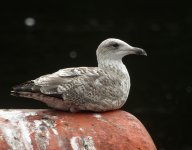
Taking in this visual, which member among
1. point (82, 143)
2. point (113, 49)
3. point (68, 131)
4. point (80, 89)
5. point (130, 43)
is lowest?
point (130, 43)

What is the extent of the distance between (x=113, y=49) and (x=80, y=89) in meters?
0.76

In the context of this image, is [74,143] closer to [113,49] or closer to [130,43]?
[113,49]

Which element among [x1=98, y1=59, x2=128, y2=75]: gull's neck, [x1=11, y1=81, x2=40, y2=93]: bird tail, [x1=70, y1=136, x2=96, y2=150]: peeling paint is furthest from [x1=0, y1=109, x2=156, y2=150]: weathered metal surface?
[x1=98, y1=59, x2=128, y2=75]: gull's neck

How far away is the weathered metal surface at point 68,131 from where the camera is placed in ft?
26.3

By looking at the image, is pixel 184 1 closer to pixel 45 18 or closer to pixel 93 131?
pixel 45 18

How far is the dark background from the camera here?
15.5 metres

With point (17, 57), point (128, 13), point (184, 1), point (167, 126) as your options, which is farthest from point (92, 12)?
point (167, 126)

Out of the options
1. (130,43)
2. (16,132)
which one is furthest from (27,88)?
(130,43)

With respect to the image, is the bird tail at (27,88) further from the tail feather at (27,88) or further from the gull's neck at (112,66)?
the gull's neck at (112,66)

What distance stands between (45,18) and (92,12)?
4.14ft

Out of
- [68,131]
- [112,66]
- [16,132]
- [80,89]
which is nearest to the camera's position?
[16,132]

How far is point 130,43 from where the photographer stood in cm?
1906

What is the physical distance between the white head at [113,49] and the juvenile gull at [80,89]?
15cm

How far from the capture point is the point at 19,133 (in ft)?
26.4
